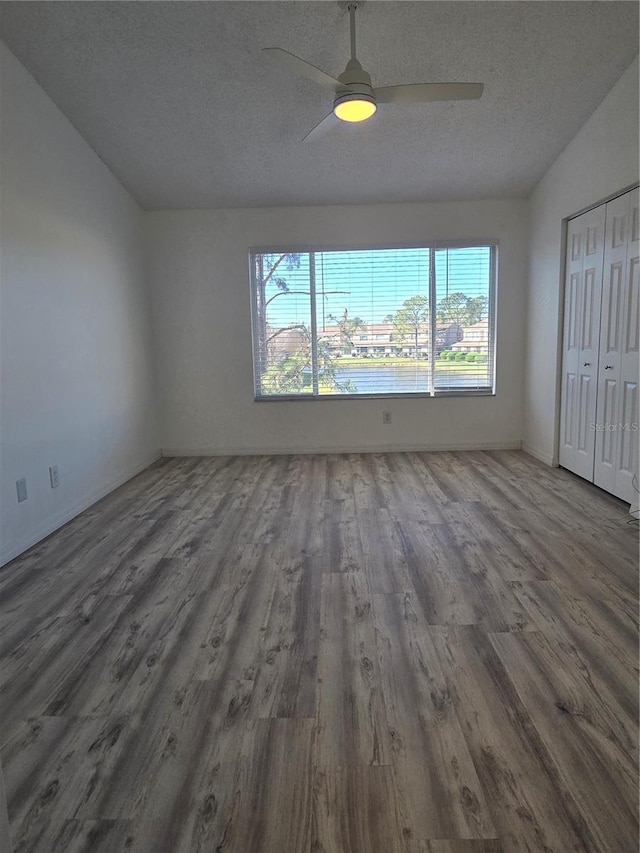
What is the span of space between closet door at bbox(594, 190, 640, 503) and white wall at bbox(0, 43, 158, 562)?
12.8 ft

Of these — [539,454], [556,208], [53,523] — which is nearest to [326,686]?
[53,523]

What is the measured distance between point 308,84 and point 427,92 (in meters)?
1.09

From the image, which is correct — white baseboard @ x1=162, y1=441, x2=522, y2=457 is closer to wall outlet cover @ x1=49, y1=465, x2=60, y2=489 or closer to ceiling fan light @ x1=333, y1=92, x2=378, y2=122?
wall outlet cover @ x1=49, y1=465, x2=60, y2=489

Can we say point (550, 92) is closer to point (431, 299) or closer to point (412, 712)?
point (431, 299)

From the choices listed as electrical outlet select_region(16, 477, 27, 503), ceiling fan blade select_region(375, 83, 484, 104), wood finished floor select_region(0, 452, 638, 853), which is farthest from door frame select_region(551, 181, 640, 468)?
electrical outlet select_region(16, 477, 27, 503)

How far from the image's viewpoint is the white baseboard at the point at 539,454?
451cm

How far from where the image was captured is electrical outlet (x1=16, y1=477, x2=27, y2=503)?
2967 mm

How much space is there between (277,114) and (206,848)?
416 cm

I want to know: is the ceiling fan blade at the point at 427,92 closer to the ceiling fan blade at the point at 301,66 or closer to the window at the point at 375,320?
the ceiling fan blade at the point at 301,66

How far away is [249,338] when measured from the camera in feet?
17.0

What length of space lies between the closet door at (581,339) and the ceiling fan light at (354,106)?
206cm

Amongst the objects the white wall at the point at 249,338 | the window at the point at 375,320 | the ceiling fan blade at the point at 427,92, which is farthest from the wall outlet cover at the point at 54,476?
the ceiling fan blade at the point at 427,92

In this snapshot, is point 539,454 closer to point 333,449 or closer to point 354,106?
point 333,449

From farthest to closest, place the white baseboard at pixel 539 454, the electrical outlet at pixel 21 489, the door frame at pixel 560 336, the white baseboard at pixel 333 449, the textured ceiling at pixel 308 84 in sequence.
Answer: the white baseboard at pixel 333 449 < the white baseboard at pixel 539 454 < the door frame at pixel 560 336 < the electrical outlet at pixel 21 489 < the textured ceiling at pixel 308 84
